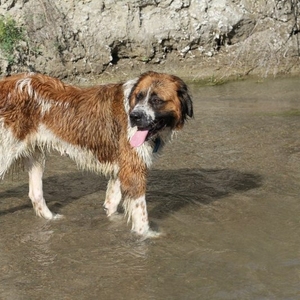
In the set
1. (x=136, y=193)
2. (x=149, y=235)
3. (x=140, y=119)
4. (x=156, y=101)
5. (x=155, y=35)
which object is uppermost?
(x=156, y=101)

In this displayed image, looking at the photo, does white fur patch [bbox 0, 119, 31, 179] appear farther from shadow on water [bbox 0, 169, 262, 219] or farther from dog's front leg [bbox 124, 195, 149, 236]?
dog's front leg [bbox 124, 195, 149, 236]

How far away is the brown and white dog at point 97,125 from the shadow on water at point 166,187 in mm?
707

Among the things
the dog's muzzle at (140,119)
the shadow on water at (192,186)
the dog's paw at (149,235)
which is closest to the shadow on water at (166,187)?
the shadow on water at (192,186)

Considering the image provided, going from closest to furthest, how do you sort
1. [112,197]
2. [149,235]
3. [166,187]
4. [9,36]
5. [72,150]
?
1. [149,235]
2. [72,150]
3. [112,197]
4. [166,187]
5. [9,36]

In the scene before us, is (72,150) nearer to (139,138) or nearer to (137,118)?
(139,138)

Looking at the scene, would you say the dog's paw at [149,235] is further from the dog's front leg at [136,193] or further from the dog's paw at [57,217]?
the dog's paw at [57,217]

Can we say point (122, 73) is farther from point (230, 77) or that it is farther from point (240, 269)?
point (240, 269)

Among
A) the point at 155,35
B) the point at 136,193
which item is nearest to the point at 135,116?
the point at 136,193

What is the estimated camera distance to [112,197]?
660cm

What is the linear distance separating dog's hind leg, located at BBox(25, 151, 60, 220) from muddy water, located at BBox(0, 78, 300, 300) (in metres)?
0.13

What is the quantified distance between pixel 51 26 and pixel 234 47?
352cm

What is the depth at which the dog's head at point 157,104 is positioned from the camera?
5.69 m

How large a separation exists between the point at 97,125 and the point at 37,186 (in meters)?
1.00

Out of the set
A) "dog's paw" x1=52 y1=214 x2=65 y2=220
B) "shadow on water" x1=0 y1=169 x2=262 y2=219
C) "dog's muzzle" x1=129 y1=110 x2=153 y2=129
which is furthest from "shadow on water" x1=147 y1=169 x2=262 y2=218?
"dog's muzzle" x1=129 y1=110 x2=153 y2=129
